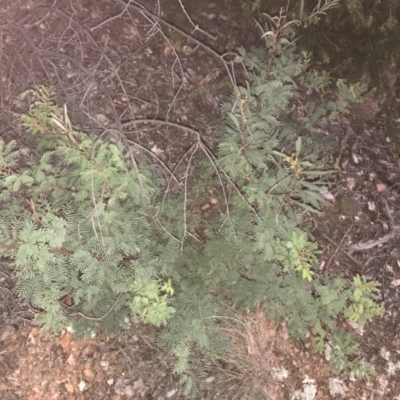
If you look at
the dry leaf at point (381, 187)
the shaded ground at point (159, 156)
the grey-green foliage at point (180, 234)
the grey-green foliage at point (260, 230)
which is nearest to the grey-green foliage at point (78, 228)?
the grey-green foliage at point (180, 234)

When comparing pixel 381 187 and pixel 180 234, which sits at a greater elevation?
pixel 180 234

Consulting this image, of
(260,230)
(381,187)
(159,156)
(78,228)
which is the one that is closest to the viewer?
(78,228)

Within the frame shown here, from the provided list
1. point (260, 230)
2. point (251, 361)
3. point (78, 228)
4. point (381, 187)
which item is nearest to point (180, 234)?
point (260, 230)

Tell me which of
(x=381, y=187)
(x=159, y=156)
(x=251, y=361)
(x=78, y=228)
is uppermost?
(x=78, y=228)

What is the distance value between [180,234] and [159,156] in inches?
26.6

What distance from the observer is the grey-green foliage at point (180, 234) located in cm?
258

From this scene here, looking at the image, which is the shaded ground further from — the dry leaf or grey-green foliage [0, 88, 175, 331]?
grey-green foliage [0, 88, 175, 331]

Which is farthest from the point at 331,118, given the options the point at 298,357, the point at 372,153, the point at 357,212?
the point at 298,357

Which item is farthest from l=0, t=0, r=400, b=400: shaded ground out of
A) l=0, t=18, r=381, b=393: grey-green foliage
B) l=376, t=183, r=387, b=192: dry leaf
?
l=0, t=18, r=381, b=393: grey-green foliage

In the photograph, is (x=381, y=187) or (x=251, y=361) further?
(x=381, y=187)

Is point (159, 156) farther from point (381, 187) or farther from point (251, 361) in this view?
point (381, 187)

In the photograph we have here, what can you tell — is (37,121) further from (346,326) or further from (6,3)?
(346,326)

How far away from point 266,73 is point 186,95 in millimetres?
750

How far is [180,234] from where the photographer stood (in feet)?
10.0
